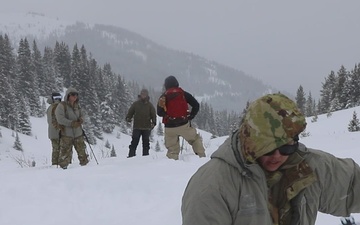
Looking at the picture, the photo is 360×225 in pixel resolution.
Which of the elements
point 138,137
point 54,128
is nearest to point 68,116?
point 54,128

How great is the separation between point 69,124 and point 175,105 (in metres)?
2.53

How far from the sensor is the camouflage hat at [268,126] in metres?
1.66

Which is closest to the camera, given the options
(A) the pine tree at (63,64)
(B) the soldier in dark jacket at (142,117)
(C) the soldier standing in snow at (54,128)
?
(C) the soldier standing in snow at (54,128)

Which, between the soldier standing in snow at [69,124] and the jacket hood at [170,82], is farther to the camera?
the soldier standing in snow at [69,124]

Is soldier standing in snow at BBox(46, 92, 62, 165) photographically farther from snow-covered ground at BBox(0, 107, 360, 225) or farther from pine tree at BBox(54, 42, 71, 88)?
pine tree at BBox(54, 42, 71, 88)

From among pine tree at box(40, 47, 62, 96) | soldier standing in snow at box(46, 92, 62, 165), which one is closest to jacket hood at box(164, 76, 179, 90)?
soldier standing in snow at box(46, 92, 62, 165)

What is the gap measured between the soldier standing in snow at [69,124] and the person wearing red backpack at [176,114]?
215cm

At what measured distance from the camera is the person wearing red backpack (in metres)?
7.82

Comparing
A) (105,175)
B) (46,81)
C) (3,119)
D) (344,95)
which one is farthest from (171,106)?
(46,81)

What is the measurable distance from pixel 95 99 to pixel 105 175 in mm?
53038

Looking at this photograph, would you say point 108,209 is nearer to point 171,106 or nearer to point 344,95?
point 171,106

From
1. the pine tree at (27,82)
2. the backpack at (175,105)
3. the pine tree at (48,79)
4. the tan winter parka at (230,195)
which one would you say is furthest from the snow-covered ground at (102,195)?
the pine tree at (48,79)

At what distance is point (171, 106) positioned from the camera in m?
7.89

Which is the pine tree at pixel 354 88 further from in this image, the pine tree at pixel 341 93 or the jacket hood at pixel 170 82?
the jacket hood at pixel 170 82
